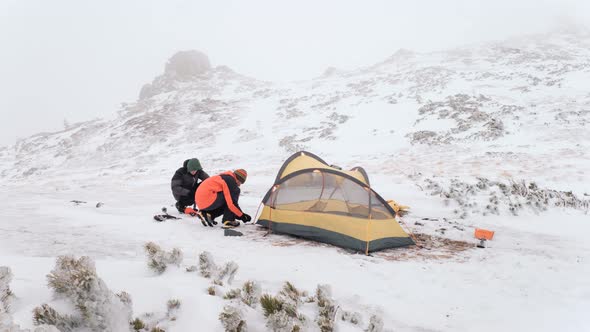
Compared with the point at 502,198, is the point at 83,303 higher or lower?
higher

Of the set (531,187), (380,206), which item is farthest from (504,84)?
(380,206)

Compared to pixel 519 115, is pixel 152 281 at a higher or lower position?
lower

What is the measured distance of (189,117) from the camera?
33.2 m

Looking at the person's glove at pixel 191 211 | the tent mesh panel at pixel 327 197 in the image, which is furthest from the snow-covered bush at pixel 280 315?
the person's glove at pixel 191 211

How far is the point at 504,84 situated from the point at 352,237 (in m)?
25.8

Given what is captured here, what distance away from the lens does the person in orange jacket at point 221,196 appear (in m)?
6.80

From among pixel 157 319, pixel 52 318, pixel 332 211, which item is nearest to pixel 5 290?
pixel 52 318

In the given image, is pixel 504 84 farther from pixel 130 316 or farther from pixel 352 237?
pixel 130 316

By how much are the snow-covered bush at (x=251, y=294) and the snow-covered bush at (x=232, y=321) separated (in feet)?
1.73

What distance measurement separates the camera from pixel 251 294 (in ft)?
9.92

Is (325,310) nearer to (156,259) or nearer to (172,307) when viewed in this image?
(172,307)

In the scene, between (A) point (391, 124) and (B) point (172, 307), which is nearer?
(B) point (172, 307)

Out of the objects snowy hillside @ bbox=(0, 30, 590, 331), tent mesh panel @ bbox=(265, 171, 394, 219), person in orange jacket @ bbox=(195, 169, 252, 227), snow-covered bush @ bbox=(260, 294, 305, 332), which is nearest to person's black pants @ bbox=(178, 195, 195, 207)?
snowy hillside @ bbox=(0, 30, 590, 331)

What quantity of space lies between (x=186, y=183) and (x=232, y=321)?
19.6ft
